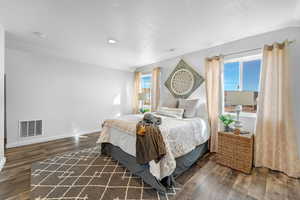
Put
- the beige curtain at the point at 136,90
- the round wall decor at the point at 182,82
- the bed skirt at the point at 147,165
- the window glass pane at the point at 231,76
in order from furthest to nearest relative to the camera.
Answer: the beige curtain at the point at 136,90, the round wall decor at the point at 182,82, the window glass pane at the point at 231,76, the bed skirt at the point at 147,165

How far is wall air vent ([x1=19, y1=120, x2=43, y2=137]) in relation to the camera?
323 cm

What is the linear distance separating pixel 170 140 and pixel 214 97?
65.1 inches

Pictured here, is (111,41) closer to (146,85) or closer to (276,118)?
(146,85)

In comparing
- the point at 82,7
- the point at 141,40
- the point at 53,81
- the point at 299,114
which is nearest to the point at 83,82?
the point at 53,81

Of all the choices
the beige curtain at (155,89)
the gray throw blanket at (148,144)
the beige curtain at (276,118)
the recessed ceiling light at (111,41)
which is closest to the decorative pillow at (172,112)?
the beige curtain at (155,89)

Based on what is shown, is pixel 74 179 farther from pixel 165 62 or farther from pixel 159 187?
pixel 165 62

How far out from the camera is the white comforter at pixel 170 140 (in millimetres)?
1677

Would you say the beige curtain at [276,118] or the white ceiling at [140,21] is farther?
the beige curtain at [276,118]

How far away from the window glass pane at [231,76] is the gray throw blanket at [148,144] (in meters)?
2.10

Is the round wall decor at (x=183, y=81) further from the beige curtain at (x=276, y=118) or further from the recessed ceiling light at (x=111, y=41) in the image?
the recessed ceiling light at (x=111, y=41)

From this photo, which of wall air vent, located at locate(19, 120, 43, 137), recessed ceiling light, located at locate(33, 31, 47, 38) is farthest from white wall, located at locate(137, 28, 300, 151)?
wall air vent, located at locate(19, 120, 43, 137)

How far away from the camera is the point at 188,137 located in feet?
7.19

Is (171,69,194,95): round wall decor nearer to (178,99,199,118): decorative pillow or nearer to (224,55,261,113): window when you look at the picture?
(178,99,199,118): decorative pillow

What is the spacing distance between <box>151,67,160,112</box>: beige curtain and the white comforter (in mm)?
1833
